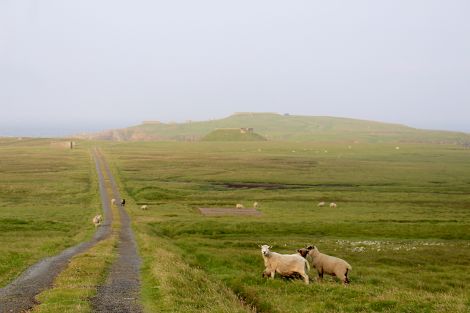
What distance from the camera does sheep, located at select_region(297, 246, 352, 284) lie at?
2734 centimetres

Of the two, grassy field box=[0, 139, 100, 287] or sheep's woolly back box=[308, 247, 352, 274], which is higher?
sheep's woolly back box=[308, 247, 352, 274]

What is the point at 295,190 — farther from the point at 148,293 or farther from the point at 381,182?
the point at 148,293

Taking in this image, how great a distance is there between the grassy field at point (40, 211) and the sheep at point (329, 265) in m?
17.8

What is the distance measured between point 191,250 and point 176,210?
110 ft

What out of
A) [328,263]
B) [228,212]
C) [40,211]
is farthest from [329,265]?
[40,211]

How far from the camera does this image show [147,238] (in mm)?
46969

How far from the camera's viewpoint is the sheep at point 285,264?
26781 millimetres

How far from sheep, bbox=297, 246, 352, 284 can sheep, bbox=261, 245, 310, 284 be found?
966 mm

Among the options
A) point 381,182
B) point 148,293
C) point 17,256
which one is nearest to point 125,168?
point 381,182

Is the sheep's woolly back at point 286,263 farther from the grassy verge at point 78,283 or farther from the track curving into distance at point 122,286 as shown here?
the grassy verge at point 78,283

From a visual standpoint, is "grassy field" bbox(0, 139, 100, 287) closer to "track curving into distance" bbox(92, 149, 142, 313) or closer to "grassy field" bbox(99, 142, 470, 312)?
"track curving into distance" bbox(92, 149, 142, 313)

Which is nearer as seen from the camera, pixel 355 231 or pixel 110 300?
pixel 110 300

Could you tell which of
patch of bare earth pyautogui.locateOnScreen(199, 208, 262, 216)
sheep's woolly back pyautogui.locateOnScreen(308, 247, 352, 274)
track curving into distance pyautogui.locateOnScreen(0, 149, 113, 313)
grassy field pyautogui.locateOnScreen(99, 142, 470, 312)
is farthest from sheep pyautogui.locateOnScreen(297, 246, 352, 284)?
patch of bare earth pyautogui.locateOnScreen(199, 208, 262, 216)

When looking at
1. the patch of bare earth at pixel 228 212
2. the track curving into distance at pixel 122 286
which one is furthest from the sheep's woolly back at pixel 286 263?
the patch of bare earth at pixel 228 212
